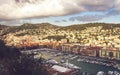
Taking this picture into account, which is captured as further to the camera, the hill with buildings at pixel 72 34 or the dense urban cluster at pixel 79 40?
the hill with buildings at pixel 72 34

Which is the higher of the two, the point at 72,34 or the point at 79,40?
the point at 72,34

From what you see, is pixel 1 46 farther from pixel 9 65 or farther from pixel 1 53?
pixel 9 65

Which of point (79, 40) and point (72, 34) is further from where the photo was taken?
point (72, 34)

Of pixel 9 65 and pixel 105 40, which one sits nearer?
pixel 9 65

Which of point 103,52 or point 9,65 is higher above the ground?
point 9,65

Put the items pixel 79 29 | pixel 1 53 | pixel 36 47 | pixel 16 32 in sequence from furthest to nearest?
1. pixel 79 29
2. pixel 16 32
3. pixel 36 47
4. pixel 1 53

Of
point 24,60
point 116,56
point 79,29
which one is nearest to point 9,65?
point 24,60

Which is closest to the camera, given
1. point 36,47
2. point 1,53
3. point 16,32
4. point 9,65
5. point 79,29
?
point 9,65

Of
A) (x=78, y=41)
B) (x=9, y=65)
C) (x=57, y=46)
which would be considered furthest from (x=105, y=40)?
(x=9, y=65)

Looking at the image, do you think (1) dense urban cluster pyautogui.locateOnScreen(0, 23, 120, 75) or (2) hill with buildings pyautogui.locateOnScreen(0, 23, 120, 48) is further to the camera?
(2) hill with buildings pyautogui.locateOnScreen(0, 23, 120, 48)
